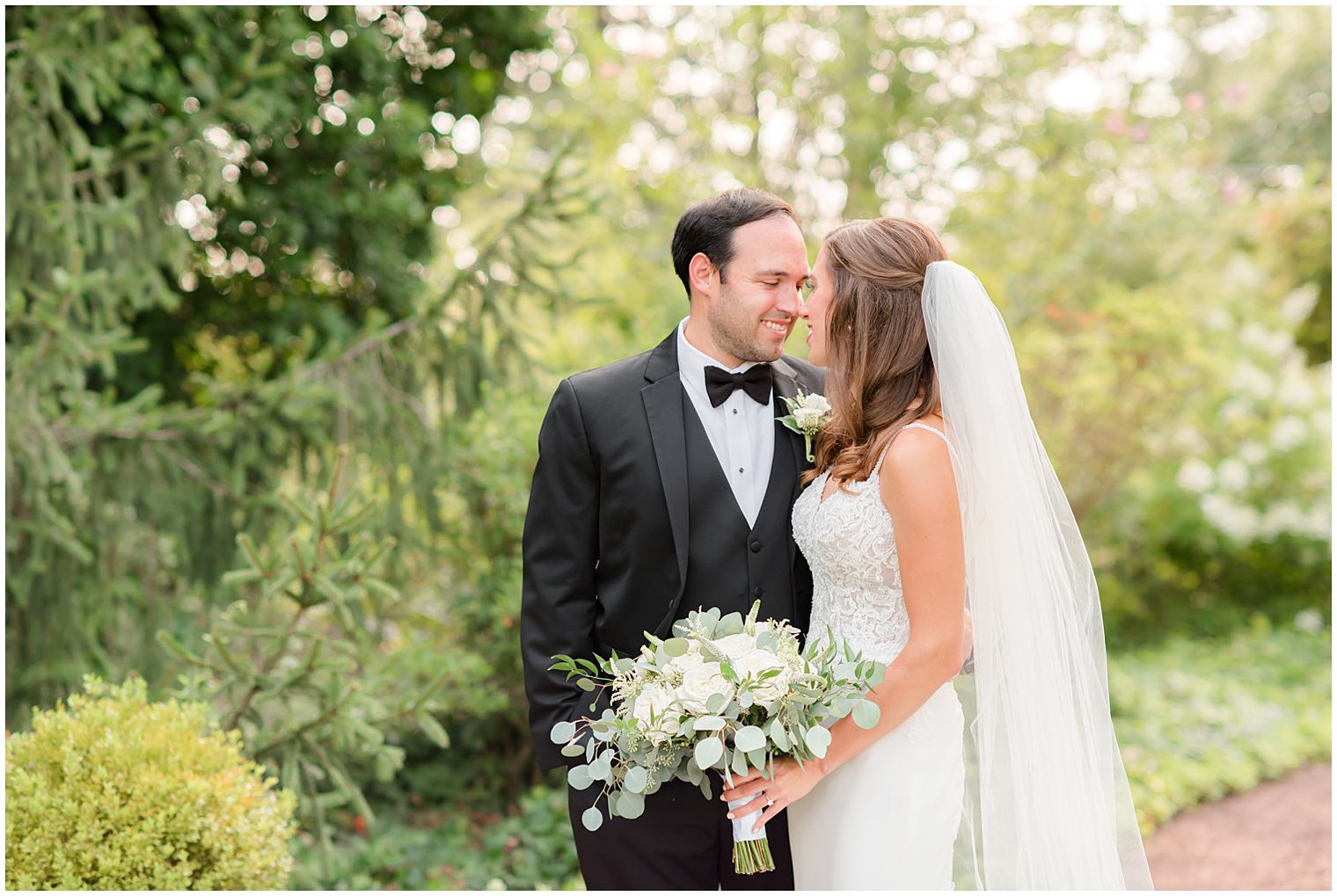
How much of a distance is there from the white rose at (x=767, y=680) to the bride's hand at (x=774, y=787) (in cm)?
22

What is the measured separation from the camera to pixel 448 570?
5.66 meters

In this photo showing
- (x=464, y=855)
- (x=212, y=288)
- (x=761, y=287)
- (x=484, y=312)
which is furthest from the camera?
(x=212, y=288)

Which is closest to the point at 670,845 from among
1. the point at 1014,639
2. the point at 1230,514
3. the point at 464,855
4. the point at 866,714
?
the point at 866,714

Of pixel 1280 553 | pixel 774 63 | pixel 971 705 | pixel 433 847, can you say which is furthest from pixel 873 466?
pixel 1280 553

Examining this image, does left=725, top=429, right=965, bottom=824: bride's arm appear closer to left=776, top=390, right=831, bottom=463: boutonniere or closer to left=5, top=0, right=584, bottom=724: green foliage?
left=776, top=390, right=831, bottom=463: boutonniere

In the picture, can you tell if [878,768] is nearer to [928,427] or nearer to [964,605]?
[964,605]

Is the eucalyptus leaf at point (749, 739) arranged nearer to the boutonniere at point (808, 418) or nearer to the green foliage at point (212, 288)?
the boutonniere at point (808, 418)

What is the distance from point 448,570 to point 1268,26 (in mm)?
11611

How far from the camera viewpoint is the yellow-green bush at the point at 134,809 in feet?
9.58

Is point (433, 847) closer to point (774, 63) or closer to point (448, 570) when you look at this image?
point (448, 570)

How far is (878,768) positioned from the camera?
2521mm

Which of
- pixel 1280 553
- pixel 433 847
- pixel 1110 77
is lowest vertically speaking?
pixel 1280 553

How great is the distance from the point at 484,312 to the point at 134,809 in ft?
9.65

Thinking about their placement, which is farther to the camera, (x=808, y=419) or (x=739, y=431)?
(x=739, y=431)
